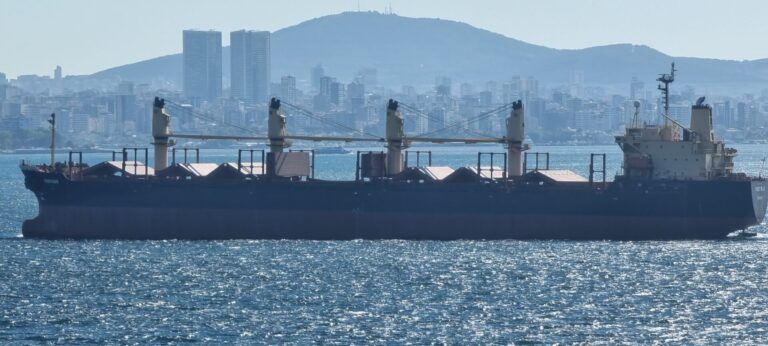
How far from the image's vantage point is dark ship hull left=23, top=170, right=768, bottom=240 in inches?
2805

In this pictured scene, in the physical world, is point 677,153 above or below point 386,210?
above

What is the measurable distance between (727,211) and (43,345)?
3402cm

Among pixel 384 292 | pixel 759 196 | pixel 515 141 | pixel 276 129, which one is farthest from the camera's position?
pixel 276 129

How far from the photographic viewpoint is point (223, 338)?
46.3 meters

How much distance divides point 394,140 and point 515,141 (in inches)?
200

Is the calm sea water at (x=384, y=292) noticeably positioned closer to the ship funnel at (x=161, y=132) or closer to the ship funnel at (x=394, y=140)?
the ship funnel at (x=394, y=140)

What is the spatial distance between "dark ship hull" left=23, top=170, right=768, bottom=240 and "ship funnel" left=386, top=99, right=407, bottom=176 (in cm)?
261

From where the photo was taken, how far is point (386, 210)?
72312 mm

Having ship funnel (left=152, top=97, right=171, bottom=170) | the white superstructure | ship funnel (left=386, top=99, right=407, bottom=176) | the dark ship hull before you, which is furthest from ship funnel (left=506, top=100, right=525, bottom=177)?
ship funnel (left=152, top=97, right=171, bottom=170)

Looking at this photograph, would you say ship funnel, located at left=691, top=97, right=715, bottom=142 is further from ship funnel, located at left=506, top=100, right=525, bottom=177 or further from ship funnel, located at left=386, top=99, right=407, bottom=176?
ship funnel, located at left=386, top=99, right=407, bottom=176

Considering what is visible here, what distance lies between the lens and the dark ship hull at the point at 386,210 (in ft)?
234

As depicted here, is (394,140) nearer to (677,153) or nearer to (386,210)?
(386,210)

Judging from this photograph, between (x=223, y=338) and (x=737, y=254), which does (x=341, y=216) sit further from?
(x=223, y=338)

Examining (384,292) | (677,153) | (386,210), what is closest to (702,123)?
(677,153)
